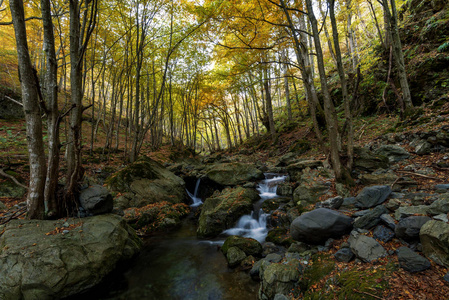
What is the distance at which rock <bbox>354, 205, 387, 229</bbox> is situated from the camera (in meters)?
3.64

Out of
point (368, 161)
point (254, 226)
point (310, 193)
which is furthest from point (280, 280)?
point (368, 161)

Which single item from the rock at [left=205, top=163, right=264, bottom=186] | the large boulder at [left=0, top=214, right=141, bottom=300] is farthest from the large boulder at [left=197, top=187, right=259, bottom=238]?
the large boulder at [left=0, top=214, right=141, bottom=300]

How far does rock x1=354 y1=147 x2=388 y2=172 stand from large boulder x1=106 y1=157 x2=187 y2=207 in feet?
25.9

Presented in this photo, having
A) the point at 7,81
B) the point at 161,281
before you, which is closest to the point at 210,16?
the point at 161,281

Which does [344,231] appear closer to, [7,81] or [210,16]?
[210,16]

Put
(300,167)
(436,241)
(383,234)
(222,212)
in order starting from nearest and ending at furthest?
(436,241), (383,234), (222,212), (300,167)

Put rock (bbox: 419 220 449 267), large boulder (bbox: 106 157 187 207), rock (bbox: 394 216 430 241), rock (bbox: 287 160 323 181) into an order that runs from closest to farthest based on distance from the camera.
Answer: rock (bbox: 419 220 449 267) < rock (bbox: 394 216 430 241) < rock (bbox: 287 160 323 181) < large boulder (bbox: 106 157 187 207)

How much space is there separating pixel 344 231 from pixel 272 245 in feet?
6.37

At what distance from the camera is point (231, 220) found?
718 centimetres

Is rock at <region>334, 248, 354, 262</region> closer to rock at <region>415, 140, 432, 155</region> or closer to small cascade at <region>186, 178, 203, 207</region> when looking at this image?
rock at <region>415, 140, 432, 155</region>

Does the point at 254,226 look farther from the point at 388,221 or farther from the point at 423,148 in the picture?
the point at 423,148

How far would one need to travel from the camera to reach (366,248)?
3191 millimetres

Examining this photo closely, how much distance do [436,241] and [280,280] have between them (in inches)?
90.0

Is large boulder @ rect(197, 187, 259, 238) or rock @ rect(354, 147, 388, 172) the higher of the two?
rock @ rect(354, 147, 388, 172)
